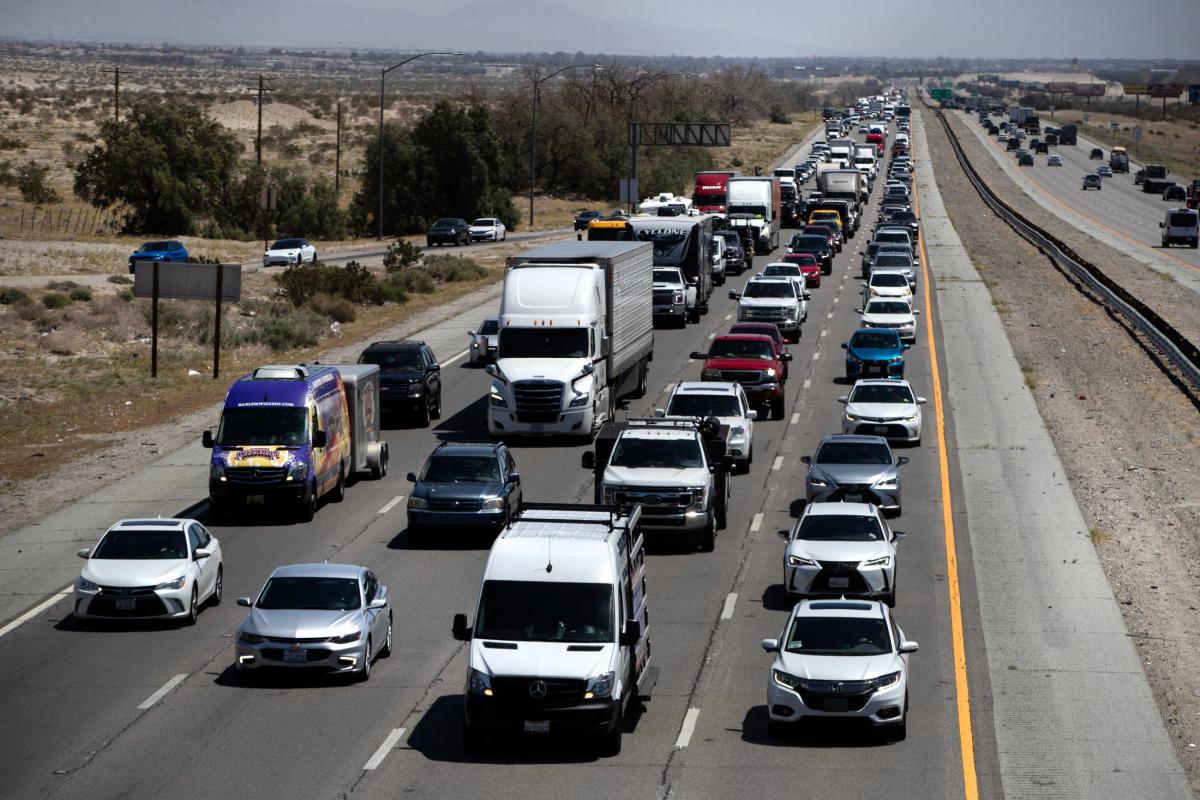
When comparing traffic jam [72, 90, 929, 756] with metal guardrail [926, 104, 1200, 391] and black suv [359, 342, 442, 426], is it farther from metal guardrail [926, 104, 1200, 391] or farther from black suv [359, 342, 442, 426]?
metal guardrail [926, 104, 1200, 391]

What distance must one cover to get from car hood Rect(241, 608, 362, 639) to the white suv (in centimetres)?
1437

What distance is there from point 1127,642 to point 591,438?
16.9 m

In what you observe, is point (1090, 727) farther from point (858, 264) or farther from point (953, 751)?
point (858, 264)

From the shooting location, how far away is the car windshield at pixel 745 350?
4109cm

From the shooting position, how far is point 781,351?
1686 inches

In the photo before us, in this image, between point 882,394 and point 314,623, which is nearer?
point 314,623

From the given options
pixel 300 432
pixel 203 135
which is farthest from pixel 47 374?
pixel 203 135

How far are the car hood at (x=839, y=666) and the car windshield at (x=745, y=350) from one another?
2314 centimetres

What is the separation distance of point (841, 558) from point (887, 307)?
100 ft

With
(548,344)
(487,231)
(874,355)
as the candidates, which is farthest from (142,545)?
(487,231)

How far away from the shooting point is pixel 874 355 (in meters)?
44.8

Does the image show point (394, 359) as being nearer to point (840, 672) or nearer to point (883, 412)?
point (883, 412)

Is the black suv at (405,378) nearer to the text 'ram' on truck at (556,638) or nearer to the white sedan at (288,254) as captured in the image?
the text 'ram' on truck at (556,638)

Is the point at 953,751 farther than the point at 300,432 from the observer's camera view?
No
